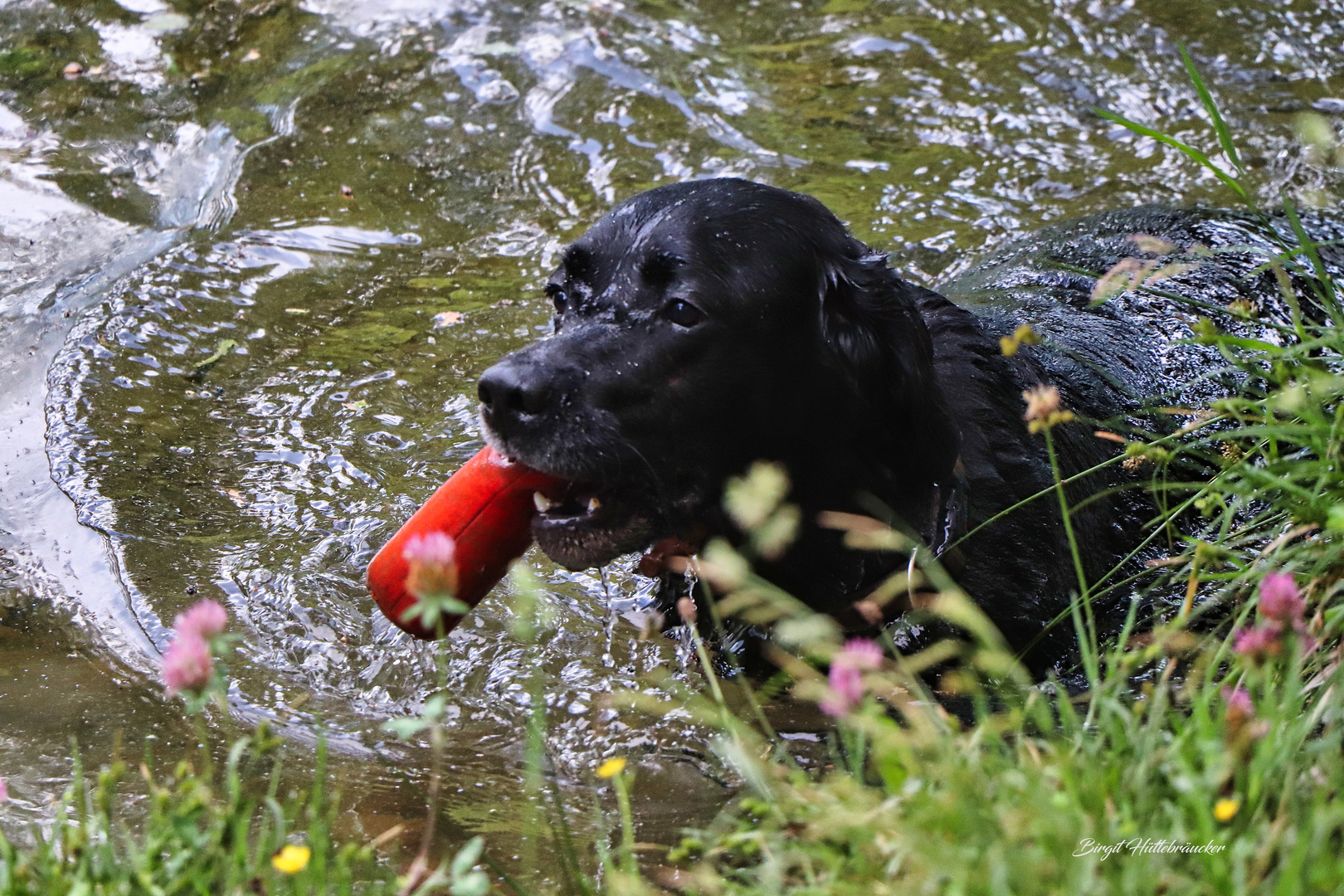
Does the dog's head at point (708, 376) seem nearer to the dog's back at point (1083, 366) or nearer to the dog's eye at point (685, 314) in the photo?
the dog's eye at point (685, 314)

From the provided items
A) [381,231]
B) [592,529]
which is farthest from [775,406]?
[381,231]

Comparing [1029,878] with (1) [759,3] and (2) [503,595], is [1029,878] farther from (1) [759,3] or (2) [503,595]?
(1) [759,3]

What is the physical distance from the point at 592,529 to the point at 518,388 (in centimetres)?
44

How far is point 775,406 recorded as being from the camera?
3312mm

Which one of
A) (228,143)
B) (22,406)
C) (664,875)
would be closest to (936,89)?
(228,143)

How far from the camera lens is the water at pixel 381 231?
3.55m

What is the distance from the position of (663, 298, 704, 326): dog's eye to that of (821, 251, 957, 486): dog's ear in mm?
365

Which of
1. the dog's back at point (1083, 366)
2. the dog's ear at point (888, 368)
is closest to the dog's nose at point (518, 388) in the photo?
the dog's ear at point (888, 368)

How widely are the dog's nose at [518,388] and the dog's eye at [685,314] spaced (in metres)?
0.39

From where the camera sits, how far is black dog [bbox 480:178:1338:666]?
312cm

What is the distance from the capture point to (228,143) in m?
6.62

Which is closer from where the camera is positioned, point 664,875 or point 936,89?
point 664,875

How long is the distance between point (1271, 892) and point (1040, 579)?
72.0 inches

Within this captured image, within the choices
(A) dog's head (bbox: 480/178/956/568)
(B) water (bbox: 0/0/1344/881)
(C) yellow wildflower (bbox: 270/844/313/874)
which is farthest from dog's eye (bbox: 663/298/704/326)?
(C) yellow wildflower (bbox: 270/844/313/874)
